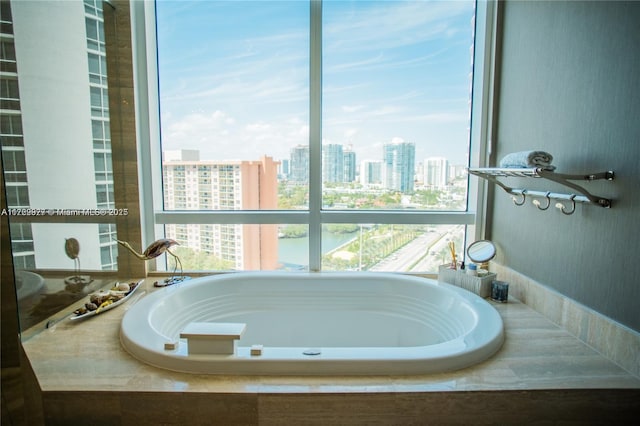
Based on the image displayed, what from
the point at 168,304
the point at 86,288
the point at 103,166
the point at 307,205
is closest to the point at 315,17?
the point at 307,205

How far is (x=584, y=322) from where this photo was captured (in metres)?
1.51

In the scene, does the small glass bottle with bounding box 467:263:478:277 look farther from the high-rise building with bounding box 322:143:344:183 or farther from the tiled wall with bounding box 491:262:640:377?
the high-rise building with bounding box 322:143:344:183

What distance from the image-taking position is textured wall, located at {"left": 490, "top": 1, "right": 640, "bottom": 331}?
131 centimetres

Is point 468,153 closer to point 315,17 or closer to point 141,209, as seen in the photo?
point 315,17

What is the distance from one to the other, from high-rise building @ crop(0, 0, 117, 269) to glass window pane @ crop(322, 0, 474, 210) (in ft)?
4.57

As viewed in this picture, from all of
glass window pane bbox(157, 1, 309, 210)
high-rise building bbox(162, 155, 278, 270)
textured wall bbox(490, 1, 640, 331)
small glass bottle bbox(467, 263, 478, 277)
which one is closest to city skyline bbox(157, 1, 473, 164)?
glass window pane bbox(157, 1, 309, 210)

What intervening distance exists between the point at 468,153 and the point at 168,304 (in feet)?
7.04

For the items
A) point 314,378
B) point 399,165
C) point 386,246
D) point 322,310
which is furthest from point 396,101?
point 314,378

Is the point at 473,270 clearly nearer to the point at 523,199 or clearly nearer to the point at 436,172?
the point at 523,199

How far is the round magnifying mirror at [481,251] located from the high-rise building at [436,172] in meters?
0.48

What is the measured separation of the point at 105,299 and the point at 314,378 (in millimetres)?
1321

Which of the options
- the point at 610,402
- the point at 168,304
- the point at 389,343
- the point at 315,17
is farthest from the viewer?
the point at 315,17

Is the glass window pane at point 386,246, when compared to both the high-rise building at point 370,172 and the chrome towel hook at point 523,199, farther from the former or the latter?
the chrome towel hook at point 523,199

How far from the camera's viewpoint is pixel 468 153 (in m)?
2.47
